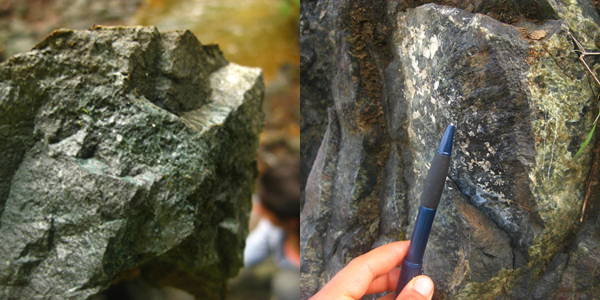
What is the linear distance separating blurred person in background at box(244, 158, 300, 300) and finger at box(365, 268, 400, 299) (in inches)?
46.1

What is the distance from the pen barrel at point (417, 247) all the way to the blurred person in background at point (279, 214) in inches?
48.8

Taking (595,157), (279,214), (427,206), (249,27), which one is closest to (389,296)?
(427,206)

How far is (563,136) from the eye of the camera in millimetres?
412

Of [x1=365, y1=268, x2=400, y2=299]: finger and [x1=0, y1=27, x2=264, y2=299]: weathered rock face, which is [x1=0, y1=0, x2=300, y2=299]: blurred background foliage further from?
[x1=365, y1=268, x2=400, y2=299]: finger

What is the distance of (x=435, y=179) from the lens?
0.42 meters

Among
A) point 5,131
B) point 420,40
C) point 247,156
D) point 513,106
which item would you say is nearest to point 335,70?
point 420,40

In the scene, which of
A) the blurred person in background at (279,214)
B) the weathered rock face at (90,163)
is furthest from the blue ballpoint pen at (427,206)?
the blurred person in background at (279,214)

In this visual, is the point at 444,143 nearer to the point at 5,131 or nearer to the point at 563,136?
the point at 563,136

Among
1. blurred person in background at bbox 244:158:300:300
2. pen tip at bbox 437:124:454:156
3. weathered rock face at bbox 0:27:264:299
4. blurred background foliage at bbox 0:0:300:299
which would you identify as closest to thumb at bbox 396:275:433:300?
pen tip at bbox 437:124:454:156

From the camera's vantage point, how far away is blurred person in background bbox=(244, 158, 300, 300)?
5.59ft

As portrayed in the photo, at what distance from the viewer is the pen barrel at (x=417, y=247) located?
1.43 feet

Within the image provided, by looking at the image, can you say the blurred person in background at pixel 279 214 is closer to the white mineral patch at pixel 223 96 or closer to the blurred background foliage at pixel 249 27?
the blurred background foliage at pixel 249 27

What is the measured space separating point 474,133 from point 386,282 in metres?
0.24

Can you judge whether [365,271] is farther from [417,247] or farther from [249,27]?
[249,27]
